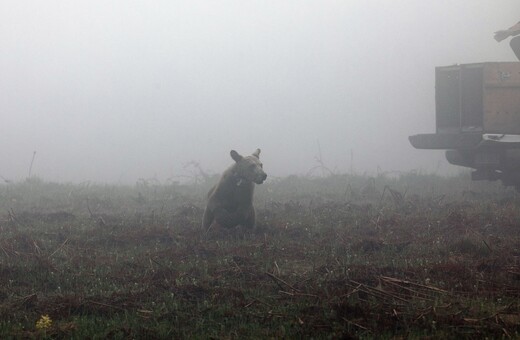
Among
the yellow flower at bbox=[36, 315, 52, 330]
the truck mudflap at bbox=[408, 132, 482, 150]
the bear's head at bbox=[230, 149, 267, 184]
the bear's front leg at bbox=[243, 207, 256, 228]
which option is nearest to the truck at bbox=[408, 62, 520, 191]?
the truck mudflap at bbox=[408, 132, 482, 150]

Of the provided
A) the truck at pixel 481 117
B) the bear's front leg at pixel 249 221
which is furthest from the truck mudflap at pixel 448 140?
the bear's front leg at pixel 249 221

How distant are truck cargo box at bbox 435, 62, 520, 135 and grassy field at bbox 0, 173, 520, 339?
157 cm

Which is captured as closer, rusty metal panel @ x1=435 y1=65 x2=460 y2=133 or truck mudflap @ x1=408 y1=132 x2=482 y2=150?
truck mudflap @ x1=408 y1=132 x2=482 y2=150

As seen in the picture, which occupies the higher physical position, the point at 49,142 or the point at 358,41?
the point at 358,41

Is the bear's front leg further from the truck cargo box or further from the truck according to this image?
the truck cargo box

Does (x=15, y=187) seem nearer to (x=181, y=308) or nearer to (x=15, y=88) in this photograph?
(x=181, y=308)

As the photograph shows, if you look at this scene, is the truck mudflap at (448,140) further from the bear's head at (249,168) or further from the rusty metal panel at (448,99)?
the bear's head at (249,168)

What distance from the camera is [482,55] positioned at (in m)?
38.9

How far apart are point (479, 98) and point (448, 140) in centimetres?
106

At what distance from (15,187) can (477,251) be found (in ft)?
41.6

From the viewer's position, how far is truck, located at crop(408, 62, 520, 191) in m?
12.4

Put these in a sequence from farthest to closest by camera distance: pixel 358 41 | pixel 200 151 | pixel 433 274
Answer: pixel 358 41 → pixel 200 151 → pixel 433 274

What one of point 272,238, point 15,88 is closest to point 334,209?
point 272,238

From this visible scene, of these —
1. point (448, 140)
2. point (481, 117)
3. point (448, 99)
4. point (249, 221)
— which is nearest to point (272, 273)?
point (249, 221)
